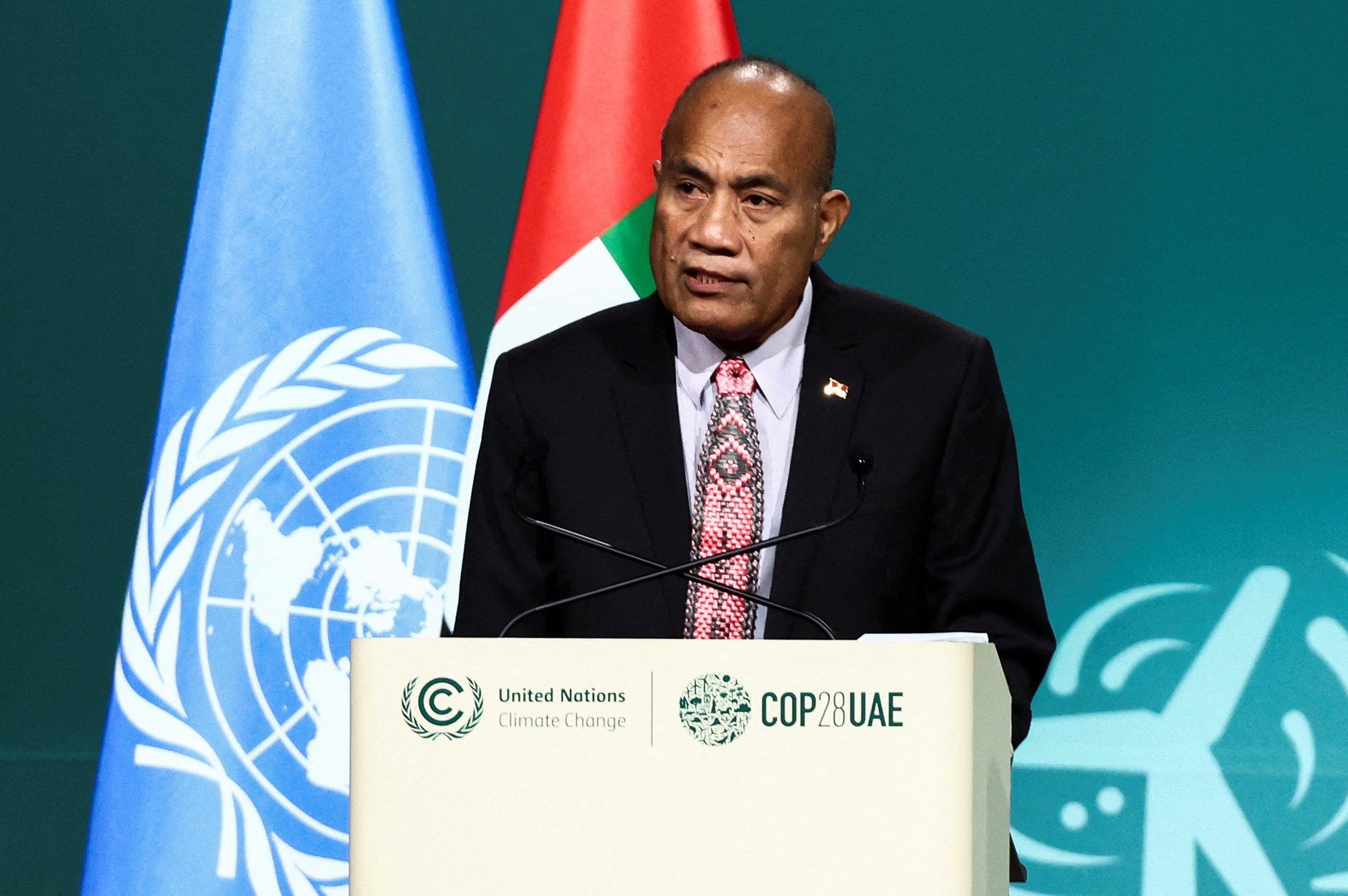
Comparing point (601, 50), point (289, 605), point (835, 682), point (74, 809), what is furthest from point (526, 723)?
point (74, 809)

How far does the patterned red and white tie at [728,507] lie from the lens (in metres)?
1.46

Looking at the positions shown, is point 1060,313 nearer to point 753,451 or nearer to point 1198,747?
point 1198,747

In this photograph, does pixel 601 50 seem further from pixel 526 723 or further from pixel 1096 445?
pixel 526 723

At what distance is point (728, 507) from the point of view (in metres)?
1.54

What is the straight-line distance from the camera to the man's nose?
154 centimetres

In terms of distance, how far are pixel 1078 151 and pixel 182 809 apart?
1.99 metres

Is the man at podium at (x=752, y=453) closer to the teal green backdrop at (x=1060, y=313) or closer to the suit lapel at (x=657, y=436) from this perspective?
the suit lapel at (x=657, y=436)

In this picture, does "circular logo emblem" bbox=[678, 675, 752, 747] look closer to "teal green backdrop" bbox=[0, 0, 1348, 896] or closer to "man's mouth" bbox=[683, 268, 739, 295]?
"man's mouth" bbox=[683, 268, 739, 295]

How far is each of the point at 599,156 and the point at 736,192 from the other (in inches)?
43.3

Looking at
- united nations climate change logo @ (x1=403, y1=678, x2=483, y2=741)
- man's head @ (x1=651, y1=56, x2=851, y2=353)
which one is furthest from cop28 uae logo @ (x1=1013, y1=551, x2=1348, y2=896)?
united nations climate change logo @ (x1=403, y1=678, x2=483, y2=741)

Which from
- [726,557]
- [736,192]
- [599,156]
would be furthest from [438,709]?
[599,156]

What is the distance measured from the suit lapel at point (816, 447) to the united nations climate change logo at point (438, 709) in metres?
0.51

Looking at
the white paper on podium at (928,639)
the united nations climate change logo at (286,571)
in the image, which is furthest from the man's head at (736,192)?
the united nations climate change logo at (286,571)

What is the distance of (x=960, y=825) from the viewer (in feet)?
3.27
